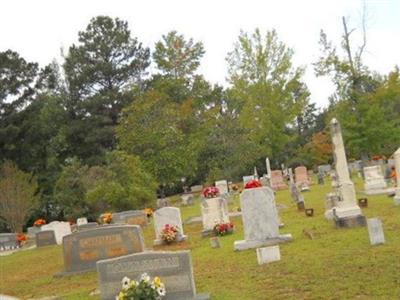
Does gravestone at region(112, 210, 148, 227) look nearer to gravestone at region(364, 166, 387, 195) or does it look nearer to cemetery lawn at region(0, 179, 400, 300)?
cemetery lawn at region(0, 179, 400, 300)

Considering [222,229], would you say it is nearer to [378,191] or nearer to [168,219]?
[168,219]

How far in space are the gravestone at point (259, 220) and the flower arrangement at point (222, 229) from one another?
3.23 metres

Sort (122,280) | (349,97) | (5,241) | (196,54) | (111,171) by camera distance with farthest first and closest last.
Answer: (196,54)
(349,97)
(111,171)
(5,241)
(122,280)

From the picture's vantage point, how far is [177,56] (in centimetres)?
5650

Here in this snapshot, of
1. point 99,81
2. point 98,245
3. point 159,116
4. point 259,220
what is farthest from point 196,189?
point 259,220

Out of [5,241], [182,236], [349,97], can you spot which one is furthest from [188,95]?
[182,236]

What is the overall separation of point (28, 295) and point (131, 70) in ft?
140

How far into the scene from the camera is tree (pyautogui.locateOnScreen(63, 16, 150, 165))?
163 feet

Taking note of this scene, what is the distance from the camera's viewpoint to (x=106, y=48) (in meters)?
52.2

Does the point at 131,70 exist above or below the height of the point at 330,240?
above

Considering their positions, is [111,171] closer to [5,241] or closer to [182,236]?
[5,241]

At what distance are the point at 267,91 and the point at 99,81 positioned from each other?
15.9 metres

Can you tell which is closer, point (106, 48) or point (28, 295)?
point (28, 295)

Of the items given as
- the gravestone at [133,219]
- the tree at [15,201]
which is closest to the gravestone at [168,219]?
the gravestone at [133,219]
